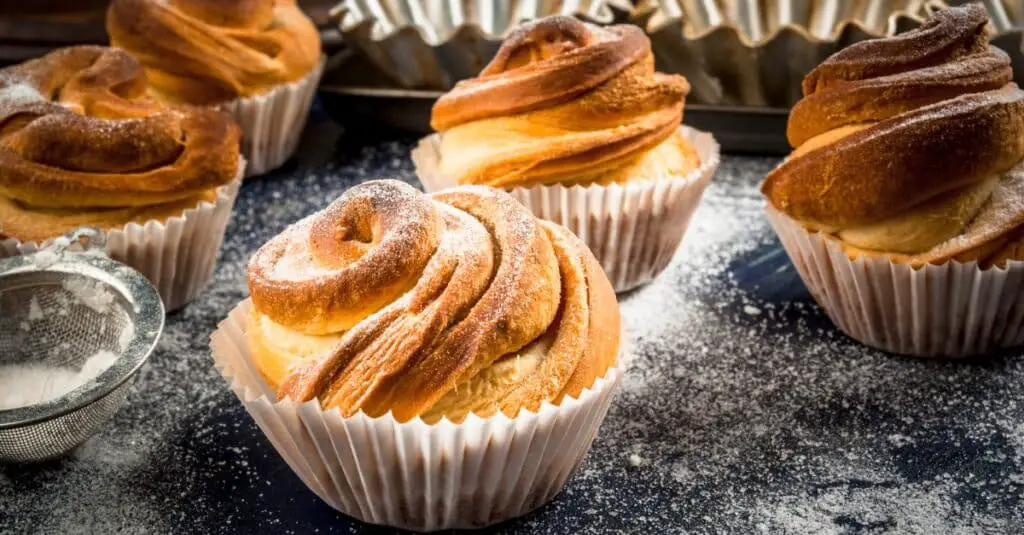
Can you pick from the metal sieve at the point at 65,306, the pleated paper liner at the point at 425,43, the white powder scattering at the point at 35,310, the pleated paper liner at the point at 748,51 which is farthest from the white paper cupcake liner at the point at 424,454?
the pleated paper liner at the point at 748,51

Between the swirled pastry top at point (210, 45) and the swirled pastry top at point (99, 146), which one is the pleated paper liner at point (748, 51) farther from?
the swirled pastry top at point (99, 146)

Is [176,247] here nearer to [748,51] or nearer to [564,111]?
[564,111]

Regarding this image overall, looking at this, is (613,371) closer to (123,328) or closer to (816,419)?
(816,419)

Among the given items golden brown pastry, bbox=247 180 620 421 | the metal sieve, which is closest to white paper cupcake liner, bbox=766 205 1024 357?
golden brown pastry, bbox=247 180 620 421

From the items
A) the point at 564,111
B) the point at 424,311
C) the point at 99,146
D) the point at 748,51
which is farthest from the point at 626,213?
the point at 99,146

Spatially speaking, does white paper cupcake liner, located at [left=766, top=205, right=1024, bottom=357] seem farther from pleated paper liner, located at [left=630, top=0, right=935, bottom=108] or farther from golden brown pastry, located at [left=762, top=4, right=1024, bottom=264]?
pleated paper liner, located at [left=630, top=0, right=935, bottom=108]

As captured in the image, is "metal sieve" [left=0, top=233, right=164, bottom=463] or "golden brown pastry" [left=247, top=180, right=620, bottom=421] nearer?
"golden brown pastry" [left=247, top=180, right=620, bottom=421]
